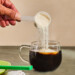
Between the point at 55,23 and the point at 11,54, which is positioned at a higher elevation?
the point at 55,23

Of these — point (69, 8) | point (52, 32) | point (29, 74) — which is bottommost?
point (29, 74)

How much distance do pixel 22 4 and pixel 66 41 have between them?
26cm

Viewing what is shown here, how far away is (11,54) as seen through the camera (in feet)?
3.20

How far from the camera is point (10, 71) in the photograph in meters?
0.72

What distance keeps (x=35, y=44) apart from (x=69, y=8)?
385mm

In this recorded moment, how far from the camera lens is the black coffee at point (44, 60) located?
70 cm

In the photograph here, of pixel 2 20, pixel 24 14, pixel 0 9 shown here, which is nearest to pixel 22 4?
pixel 24 14

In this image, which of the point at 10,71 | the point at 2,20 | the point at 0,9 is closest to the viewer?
the point at 10,71

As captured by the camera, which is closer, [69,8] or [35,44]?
[35,44]

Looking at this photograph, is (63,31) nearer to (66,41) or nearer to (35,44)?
(66,41)

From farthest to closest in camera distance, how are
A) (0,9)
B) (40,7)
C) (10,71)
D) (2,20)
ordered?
(40,7) → (2,20) → (0,9) → (10,71)

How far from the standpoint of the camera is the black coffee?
2.29ft

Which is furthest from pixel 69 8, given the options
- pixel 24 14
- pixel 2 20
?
pixel 2 20

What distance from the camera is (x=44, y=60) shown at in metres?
0.70
